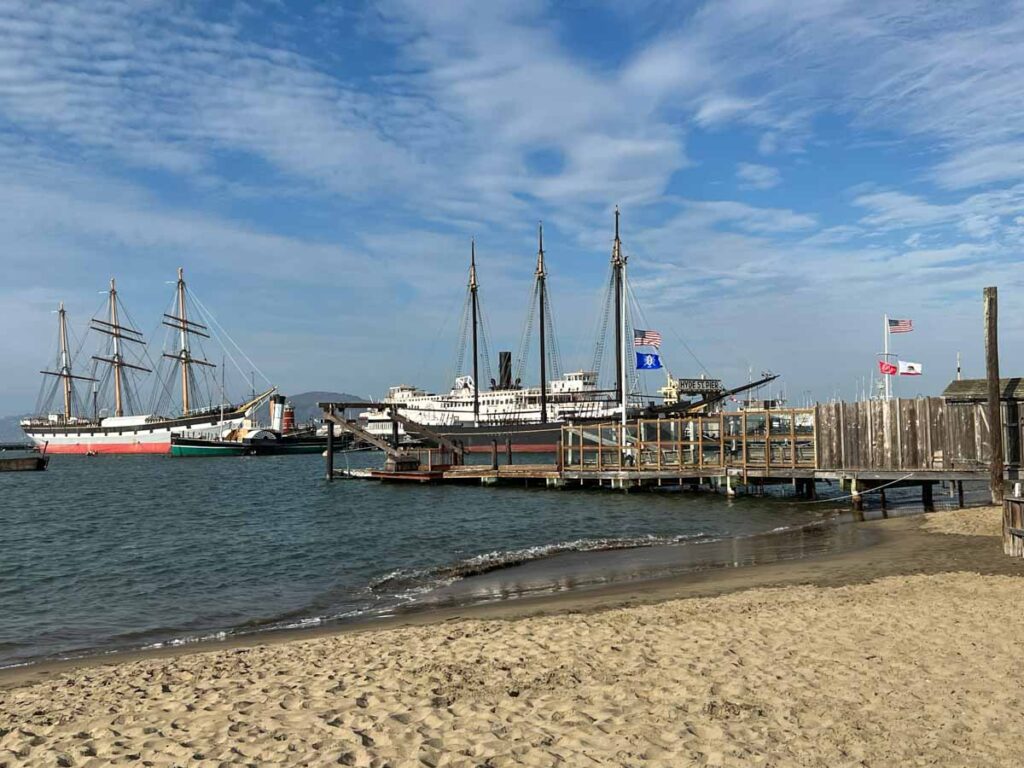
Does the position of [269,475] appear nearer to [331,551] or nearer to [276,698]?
[331,551]

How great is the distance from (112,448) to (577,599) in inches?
4661

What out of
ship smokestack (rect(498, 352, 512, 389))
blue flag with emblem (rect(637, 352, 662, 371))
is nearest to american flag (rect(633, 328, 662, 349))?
blue flag with emblem (rect(637, 352, 662, 371))

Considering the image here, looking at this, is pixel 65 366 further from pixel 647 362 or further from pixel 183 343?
pixel 647 362

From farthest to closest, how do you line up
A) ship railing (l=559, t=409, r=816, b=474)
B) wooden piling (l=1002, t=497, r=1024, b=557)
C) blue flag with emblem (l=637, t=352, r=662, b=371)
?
A: blue flag with emblem (l=637, t=352, r=662, b=371) → ship railing (l=559, t=409, r=816, b=474) → wooden piling (l=1002, t=497, r=1024, b=557)

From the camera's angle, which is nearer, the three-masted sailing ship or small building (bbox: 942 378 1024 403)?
small building (bbox: 942 378 1024 403)

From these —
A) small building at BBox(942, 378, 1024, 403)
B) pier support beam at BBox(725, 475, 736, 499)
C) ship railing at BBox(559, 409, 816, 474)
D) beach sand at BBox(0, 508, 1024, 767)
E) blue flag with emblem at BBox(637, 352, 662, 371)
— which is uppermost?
blue flag with emblem at BBox(637, 352, 662, 371)

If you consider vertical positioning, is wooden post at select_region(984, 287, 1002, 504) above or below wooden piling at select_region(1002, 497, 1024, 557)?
above

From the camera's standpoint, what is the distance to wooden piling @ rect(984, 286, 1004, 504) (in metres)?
20.9

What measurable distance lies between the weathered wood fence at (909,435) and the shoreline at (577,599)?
6.88 m

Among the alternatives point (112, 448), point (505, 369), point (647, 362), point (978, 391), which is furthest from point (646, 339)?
point (112, 448)

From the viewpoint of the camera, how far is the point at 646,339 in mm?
40312

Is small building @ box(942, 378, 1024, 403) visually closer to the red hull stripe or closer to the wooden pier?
the wooden pier

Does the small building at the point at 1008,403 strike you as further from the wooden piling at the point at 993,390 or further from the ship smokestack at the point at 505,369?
the ship smokestack at the point at 505,369

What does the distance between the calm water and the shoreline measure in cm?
72
